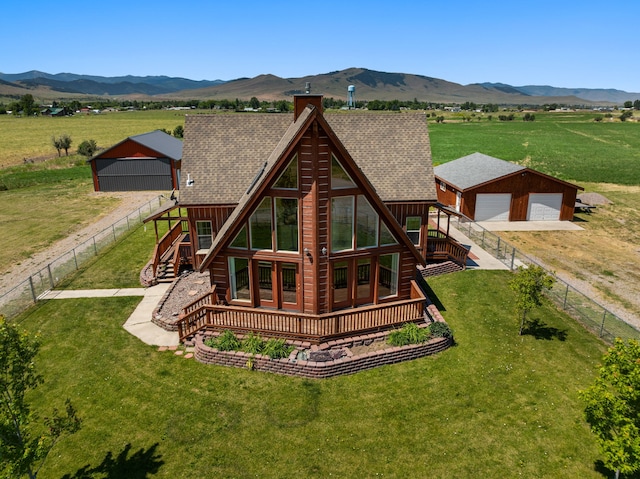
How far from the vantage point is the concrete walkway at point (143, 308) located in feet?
55.2

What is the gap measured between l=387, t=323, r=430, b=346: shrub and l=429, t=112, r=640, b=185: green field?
1829 inches

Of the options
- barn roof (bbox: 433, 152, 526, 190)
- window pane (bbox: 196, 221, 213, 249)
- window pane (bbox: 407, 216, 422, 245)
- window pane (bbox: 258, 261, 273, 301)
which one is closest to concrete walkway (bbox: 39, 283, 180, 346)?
window pane (bbox: 196, 221, 213, 249)

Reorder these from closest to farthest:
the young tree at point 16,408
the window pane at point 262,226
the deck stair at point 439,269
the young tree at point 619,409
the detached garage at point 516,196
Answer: the young tree at point 16,408 → the young tree at point 619,409 → the window pane at point 262,226 → the deck stair at point 439,269 → the detached garage at point 516,196

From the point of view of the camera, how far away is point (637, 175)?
54094 millimetres

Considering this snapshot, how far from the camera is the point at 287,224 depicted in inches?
609

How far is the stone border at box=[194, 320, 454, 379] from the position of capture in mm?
14391

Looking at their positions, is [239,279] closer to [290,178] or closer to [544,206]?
[290,178]

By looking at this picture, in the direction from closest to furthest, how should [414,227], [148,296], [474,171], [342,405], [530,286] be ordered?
[342,405], [530,286], [148,296], [414,227], [474,171]

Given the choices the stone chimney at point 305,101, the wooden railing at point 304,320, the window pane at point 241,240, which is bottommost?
the wooden railing at point 304,320

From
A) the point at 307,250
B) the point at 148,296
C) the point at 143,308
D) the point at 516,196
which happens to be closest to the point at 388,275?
the point at 307,250

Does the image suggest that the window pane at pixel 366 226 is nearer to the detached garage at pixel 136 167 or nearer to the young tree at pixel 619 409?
the young tree at pixel 619 409

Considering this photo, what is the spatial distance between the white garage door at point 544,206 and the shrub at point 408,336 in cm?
2362

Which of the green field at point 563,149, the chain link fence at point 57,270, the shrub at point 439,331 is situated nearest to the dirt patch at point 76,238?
the chain link fence at point 57,270

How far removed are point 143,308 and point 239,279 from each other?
559 centimetres
